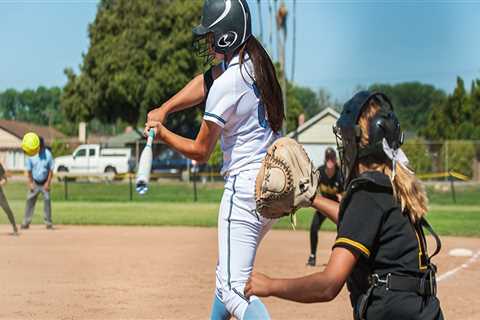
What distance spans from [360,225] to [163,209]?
2371 cm

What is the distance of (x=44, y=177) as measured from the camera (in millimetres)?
19312

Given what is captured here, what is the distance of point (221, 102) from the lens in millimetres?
4891

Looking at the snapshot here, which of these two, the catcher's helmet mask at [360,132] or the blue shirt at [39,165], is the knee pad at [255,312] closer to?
the catcher's helmet mask at [360,132]

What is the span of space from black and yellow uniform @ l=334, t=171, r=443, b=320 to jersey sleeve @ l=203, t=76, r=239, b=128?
53.6 inches

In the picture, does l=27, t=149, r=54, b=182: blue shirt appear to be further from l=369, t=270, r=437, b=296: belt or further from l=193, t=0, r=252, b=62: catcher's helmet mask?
l=369, t=270, r=437, b=296: belt

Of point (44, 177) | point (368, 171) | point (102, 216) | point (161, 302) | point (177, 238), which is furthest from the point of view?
point (102, 216)

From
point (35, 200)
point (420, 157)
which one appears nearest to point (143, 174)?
point (35, 200)

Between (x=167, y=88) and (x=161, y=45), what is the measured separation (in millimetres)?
3006

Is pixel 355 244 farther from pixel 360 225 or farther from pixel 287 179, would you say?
pixel 287 179

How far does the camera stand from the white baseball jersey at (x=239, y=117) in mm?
4898

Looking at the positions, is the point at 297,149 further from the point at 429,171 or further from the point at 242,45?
the point at 429,171

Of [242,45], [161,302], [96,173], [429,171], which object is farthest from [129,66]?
[242,45]

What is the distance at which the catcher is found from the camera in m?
3.63

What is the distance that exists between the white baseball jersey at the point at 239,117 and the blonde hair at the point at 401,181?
1277 millimetres
